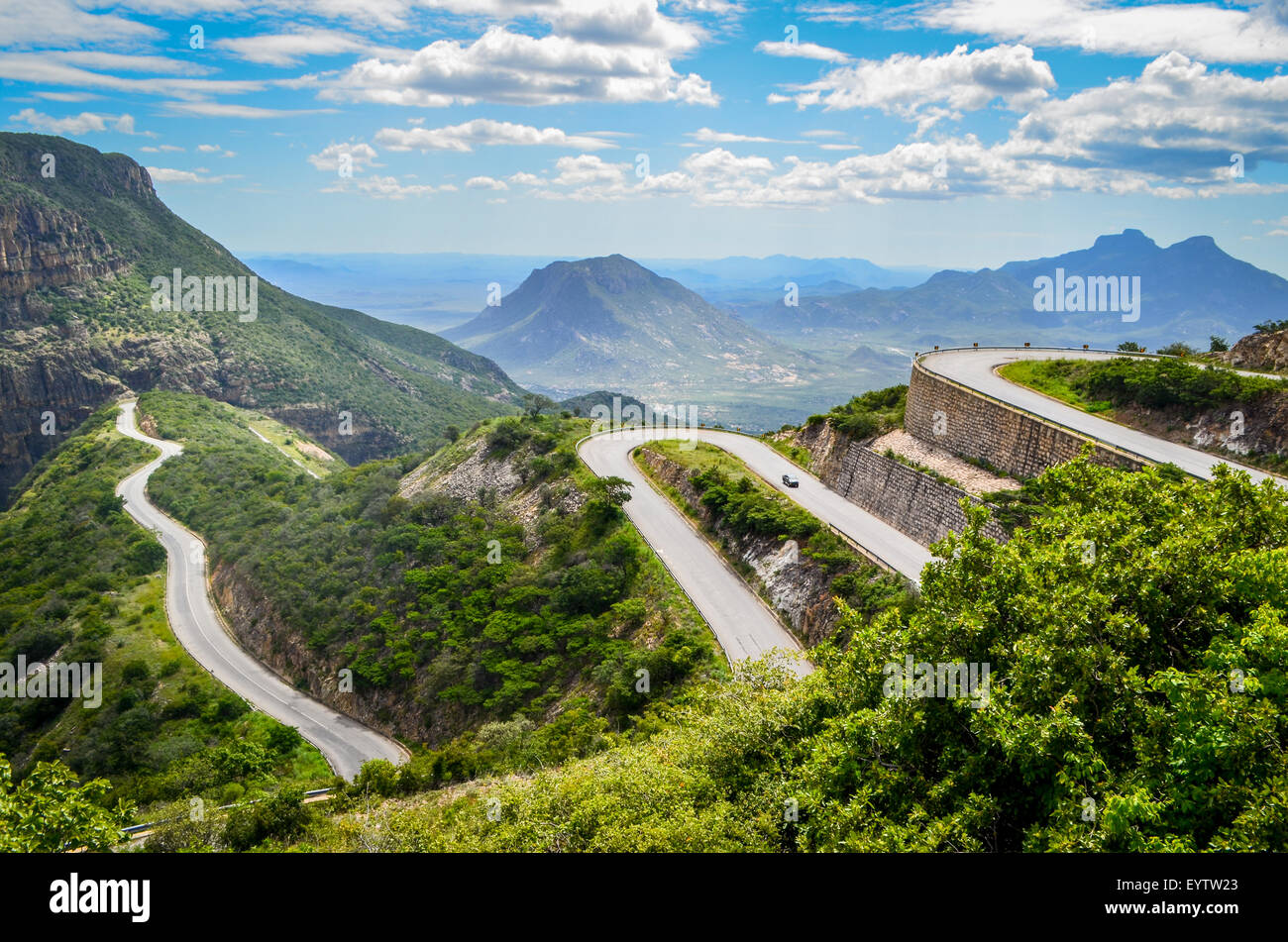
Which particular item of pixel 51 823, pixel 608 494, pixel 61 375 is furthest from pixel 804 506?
pixel 61 375

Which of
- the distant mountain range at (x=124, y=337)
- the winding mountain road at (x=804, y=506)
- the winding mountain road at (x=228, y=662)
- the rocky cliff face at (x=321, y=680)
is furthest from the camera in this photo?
the distant mountain range at (x=124, y=337)

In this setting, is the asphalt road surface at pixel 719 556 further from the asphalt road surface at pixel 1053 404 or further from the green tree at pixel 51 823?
the green tree at pixel 51 823

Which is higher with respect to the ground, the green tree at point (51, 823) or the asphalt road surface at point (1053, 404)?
the asphalt road surface at point (1053, 404)

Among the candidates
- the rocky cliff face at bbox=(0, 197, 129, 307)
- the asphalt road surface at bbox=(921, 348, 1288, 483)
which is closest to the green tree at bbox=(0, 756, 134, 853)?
the asphalt road surface at bbox=(921, 348, 1288, 483)

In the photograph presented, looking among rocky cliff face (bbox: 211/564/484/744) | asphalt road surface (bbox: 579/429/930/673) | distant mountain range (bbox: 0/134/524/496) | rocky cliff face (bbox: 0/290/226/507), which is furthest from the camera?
distant mountain range (bbox: 0/134/524/496)

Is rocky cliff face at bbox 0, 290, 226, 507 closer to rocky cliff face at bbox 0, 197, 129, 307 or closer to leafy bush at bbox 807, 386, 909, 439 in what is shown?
rocky cliff face at bbox 0, 197, 129, 307

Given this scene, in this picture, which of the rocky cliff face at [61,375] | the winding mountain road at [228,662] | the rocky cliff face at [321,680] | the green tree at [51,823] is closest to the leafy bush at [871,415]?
the rocky cliff face at [321,680]
